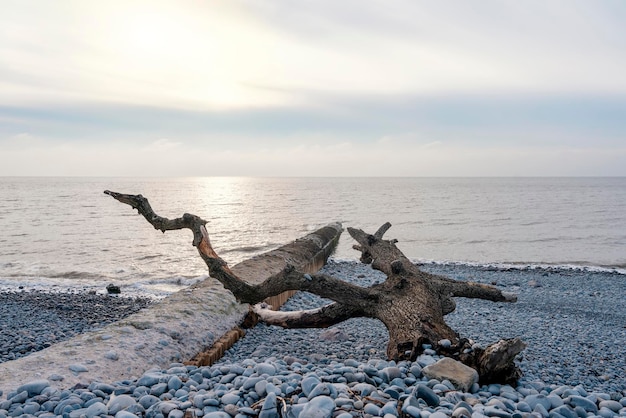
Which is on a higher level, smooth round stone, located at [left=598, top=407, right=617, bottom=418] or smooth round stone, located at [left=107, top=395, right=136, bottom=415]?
smooth round stone, located at [left=107, top=395, right=136, bottom=415]

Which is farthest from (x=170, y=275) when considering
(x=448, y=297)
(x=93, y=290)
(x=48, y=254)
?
(x=448, y=297)

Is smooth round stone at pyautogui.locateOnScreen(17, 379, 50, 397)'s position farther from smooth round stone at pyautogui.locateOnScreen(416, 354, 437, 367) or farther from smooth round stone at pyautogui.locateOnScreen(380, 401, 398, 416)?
smooth round stone at pyautogui.locateOnScreen(416, 354, 437, 367)

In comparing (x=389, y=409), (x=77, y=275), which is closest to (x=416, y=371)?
(x=389, y=409)

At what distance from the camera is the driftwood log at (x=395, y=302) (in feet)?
11.6

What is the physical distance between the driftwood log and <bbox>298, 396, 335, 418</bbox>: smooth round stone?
135 centimetres

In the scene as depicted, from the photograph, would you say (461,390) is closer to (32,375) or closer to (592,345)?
(32,375)

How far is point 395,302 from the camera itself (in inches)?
180

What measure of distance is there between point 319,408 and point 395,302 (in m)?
2.15

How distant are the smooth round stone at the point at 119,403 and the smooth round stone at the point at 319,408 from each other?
105 centimetres

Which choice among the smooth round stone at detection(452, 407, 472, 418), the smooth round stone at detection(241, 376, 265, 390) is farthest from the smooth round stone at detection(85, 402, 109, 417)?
the smooth round stone at detection(452, 407, 472, 418)

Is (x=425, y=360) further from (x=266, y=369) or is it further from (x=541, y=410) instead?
(x=266, y=369)

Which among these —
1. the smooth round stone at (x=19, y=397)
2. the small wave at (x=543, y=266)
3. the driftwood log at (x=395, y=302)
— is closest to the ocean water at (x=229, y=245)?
the small wave at (x=543, y=266)

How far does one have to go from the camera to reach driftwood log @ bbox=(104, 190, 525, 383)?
354 centimetres

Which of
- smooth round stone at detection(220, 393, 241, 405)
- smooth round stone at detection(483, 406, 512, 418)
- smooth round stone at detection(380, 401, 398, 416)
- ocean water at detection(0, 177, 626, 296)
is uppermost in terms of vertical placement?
smooth round stone at detection(380, 401, 398, 416)
